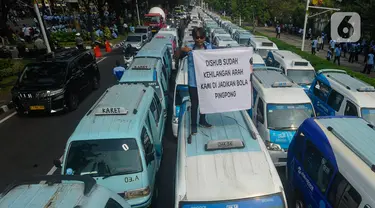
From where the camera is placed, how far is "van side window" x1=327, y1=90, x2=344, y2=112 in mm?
8914

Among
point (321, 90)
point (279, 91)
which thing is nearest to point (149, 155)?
point (279, 91)

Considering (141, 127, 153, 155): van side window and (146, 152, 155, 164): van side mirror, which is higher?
(141, 127, 153, 155): van side window

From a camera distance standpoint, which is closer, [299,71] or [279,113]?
[279,113]

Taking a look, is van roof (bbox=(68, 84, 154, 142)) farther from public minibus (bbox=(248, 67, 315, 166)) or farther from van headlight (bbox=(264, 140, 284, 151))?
van headlight (bbox=(264, 140, 284, 151))

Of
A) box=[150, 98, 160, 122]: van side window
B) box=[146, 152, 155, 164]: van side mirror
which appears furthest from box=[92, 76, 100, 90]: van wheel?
box=[146, 152, 155, 164]: van side mirror

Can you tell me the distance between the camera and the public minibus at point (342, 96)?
793 cm

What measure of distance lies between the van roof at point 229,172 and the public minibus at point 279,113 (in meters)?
3.27

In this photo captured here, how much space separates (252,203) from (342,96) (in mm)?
6599

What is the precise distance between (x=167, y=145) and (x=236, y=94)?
482cm

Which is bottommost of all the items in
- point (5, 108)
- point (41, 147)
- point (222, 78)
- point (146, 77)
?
point (41, 147)

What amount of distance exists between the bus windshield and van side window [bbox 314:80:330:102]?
280 inches

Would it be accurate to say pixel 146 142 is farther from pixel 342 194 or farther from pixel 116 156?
pixel 342 194

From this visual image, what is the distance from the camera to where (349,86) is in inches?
351

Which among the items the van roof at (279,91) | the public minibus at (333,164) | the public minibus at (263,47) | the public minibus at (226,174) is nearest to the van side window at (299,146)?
the public minibus at (333,164)
